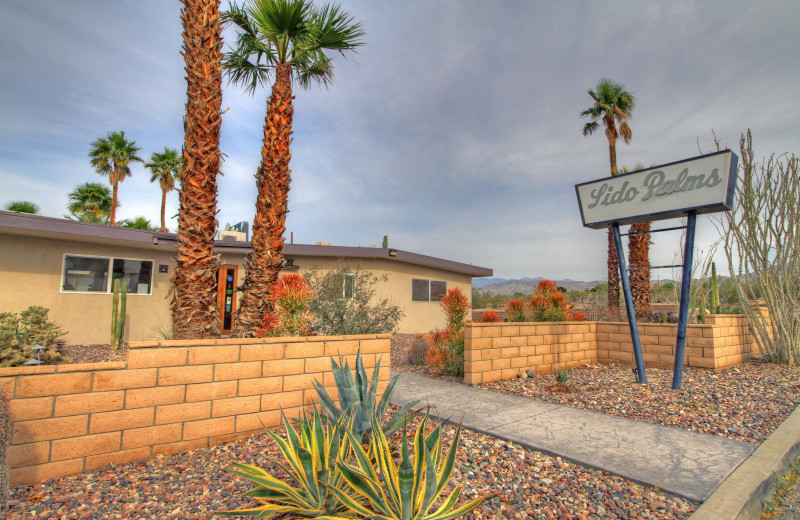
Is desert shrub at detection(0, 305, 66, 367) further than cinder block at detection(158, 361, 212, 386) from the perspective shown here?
Yes

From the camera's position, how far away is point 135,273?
12.0 metres

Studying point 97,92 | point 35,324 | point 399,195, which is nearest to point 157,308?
point 35,324

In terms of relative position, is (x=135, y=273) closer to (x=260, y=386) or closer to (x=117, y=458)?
(x=260, y=386)

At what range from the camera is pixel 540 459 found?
3.61 m

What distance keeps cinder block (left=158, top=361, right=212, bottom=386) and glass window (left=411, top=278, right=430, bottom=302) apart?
12.9 meters

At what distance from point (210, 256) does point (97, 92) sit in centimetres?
968

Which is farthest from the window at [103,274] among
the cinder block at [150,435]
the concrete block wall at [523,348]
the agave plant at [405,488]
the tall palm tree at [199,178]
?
the agave plant at [405,488]

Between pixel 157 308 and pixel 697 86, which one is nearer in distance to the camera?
pixel 697 86

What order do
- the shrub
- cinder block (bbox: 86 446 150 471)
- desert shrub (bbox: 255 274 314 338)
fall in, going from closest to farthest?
cinder block (bbox: 86 446 150 471)
desert shrub (bbox: 255 274 314 338)
the shrub

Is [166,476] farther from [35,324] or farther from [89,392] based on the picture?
[35,324]

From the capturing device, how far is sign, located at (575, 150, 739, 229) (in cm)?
637

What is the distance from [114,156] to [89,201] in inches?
154

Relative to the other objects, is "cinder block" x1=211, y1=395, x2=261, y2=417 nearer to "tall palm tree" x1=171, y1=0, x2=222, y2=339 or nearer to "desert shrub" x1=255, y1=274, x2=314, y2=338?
"desert shrub" x1=255, y1=274, x2=314, y2=338

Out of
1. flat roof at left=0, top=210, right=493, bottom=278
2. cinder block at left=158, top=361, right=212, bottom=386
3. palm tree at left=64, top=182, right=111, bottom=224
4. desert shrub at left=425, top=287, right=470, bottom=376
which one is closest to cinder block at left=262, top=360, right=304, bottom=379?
cinder block at left=158, top=361, right=212, bottom=386
